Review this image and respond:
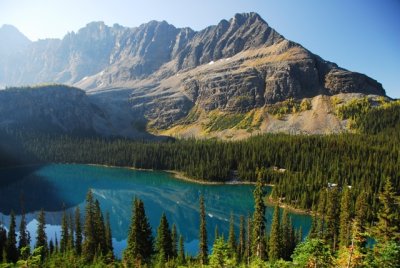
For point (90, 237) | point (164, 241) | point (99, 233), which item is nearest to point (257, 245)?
point (164, 241)

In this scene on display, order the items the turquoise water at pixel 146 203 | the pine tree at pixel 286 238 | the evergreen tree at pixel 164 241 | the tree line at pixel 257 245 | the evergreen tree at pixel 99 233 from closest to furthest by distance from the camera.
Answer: the tree line at pixel 257 245 < the evergreen tree at pixel 164 241 < the pine tree at pixel 286 238 < the evergreen tree at pixel 99 233 < the turquoise water at pixel 146 203

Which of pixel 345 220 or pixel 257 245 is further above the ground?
pixel 345 220

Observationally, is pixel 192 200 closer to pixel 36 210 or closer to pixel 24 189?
pixel 36 210

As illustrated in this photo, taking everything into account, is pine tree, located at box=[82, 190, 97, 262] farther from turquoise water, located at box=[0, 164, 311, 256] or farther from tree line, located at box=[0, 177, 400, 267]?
turquoise water, located at box=[0, 164, 311, 256]

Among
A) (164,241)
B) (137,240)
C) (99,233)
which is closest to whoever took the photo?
(137,240)

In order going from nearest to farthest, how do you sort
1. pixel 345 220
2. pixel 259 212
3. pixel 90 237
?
pixel 259 212
pixel 345 220
pixel 90 237

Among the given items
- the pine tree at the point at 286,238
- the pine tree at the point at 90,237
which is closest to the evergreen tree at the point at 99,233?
the pine tree at the point at 90,237

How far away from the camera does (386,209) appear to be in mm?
47344

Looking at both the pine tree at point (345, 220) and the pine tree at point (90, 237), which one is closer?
the pine tree at point (345, 220)

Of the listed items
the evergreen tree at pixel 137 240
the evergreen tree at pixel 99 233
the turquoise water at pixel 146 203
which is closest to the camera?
the evergreen tree at pixel 137 240

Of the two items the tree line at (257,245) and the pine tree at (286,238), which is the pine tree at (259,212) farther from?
the pine tree at (286,238)

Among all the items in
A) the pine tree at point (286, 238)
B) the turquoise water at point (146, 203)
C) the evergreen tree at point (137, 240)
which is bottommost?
the turquoise water at point (146, 203)

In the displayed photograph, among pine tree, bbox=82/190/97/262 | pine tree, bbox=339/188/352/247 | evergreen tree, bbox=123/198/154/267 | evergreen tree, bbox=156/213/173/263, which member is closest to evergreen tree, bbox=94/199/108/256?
pine tree, bbox=82/190/97/262

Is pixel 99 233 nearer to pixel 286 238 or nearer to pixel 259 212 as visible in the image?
pixel 259 212
